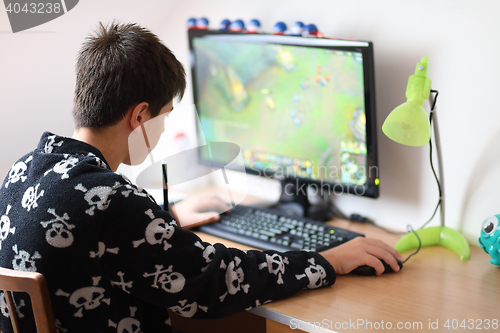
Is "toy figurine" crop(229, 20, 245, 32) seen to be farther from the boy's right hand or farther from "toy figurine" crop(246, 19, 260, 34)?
the boy's right hand

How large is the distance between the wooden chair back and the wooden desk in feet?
1.30

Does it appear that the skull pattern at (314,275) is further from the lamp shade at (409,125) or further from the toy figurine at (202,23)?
the toy figurine at (202,23)

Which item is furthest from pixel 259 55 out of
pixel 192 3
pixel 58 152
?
pixel 58 152

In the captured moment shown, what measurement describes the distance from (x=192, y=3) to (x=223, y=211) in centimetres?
80

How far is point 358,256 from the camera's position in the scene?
1091 millimetres

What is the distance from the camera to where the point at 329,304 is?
968 millimetres

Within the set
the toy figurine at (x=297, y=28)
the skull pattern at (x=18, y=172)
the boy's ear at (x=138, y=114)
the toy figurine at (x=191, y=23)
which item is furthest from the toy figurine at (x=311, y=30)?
the skull pattern at (x=18, y=172)

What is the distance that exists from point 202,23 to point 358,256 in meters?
0.95

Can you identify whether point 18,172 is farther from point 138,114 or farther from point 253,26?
point 253,26

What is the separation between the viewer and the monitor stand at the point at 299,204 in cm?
148

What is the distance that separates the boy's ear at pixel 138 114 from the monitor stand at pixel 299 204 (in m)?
0.60

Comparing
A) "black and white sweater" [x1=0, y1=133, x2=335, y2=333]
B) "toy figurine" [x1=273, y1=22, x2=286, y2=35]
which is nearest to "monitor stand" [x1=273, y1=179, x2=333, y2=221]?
"toy figurine" [x1=273, y1=22, x2=286, y2=35]

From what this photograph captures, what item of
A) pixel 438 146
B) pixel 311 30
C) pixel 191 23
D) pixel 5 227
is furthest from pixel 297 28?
pixel 5 227

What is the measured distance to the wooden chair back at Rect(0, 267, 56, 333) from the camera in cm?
80
